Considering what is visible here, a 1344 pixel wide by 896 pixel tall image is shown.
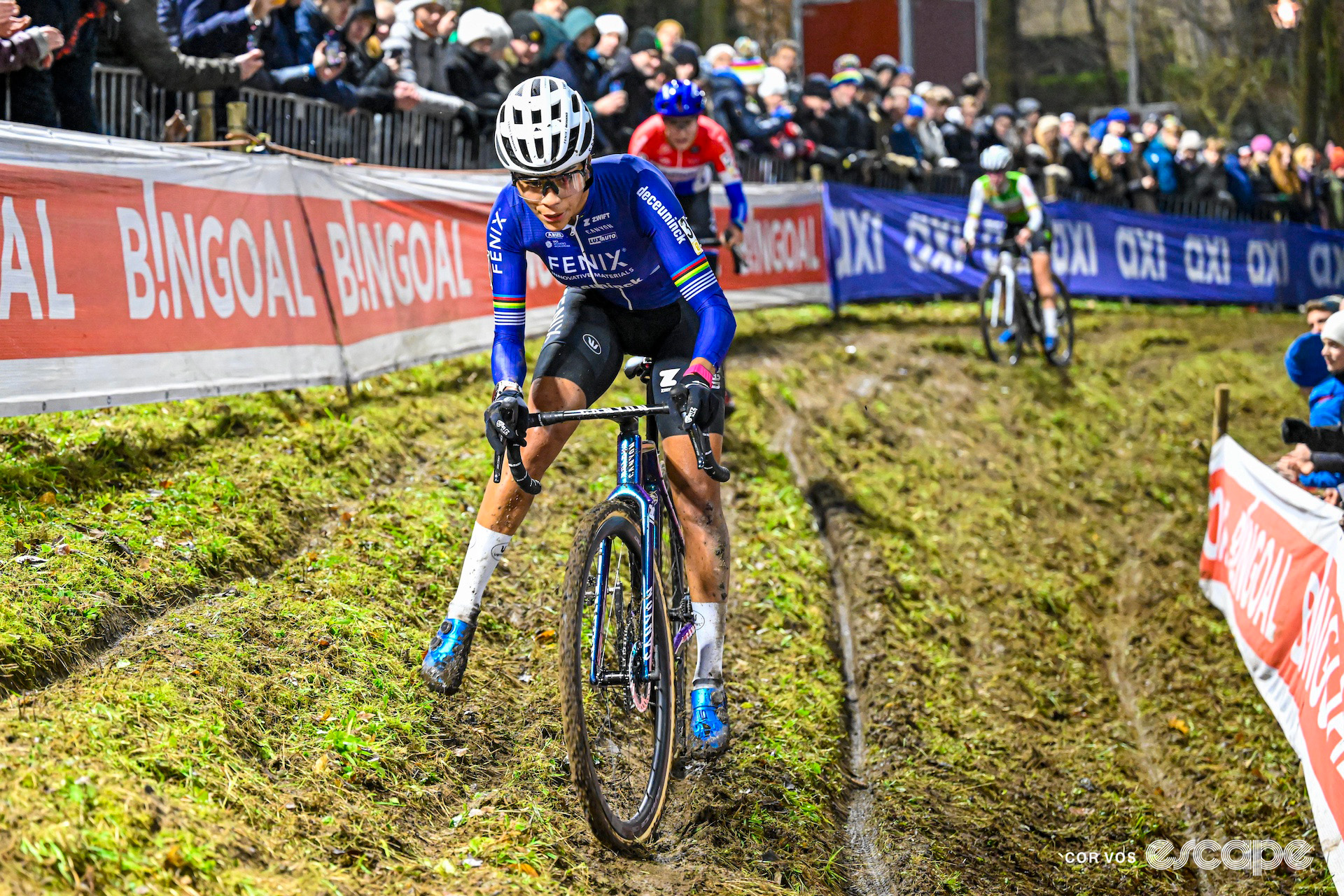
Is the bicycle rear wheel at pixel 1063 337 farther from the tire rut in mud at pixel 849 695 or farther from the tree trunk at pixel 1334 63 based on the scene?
the tree trunk at pixel 1334 63

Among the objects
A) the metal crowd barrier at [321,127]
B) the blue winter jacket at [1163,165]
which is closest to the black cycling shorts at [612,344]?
the metal crowd barrier at [321,127]

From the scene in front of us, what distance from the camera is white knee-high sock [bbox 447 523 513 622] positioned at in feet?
16.1

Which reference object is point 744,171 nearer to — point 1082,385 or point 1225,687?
point 1082,385

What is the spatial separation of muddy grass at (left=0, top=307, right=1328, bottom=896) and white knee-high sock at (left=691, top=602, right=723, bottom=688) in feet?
1.71

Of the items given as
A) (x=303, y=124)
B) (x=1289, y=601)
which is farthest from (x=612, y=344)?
(x=303, y=124)

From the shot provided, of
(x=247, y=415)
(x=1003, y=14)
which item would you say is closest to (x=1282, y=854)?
(x=247, y=415)

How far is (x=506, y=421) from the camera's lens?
4.46 metres

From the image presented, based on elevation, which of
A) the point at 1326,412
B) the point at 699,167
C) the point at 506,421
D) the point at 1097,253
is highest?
the point at 699,167

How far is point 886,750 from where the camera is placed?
6793 mm

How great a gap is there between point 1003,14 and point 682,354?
33.6 m

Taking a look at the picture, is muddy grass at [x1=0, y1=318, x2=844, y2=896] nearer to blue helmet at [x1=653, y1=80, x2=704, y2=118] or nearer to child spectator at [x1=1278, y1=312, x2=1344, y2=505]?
child spectator at [x1=1278, y1=312, x2=1344, y2=505]

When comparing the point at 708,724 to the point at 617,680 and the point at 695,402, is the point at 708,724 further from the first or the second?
the point at 695,402

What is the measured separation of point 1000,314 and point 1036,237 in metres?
1.01

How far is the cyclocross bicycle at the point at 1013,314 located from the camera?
14945 millimetres
